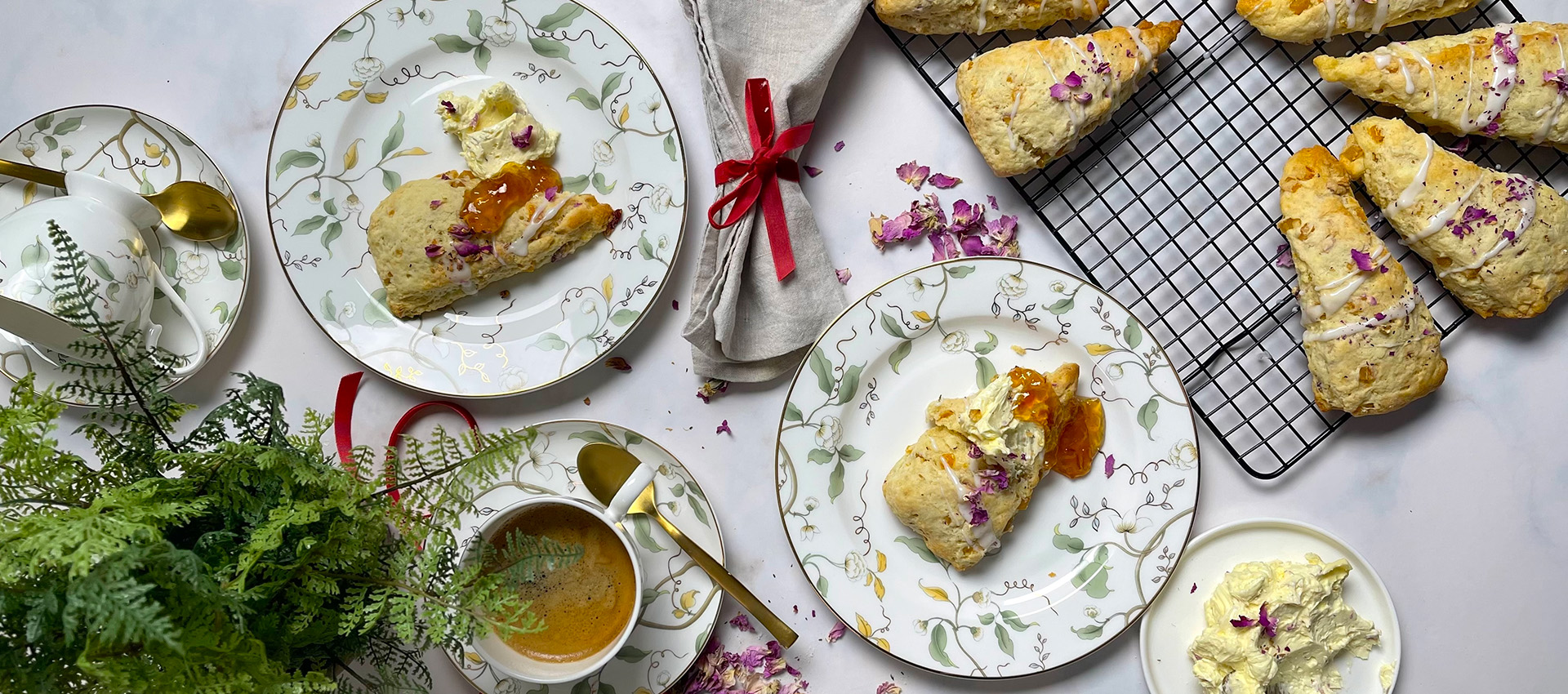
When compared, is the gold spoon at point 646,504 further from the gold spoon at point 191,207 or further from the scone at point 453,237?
the gold spoon at point 191,207

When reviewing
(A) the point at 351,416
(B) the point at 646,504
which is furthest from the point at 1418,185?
(A) the point at 351,416

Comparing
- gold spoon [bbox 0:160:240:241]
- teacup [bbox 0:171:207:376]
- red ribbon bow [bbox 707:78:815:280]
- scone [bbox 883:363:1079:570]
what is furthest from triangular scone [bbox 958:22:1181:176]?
teacup [bbox 0:171:207:376]

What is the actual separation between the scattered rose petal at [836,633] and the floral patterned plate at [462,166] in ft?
3.38

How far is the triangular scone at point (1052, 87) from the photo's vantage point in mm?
2375

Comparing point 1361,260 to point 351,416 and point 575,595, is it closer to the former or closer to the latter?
point 575,595

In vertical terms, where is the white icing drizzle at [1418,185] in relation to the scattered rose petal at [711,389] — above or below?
below

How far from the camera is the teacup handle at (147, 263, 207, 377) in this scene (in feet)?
8.36

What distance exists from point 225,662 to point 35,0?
2.27 metres

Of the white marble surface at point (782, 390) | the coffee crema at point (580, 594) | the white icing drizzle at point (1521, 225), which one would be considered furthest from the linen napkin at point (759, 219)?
the white icing drizzle at point (1521, 225)

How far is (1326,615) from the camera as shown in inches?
98.7

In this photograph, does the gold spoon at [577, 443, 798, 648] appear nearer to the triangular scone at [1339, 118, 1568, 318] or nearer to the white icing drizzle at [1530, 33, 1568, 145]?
the triangular scone at [1339, 118, 1568, 318]

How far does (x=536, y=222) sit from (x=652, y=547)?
94 cm

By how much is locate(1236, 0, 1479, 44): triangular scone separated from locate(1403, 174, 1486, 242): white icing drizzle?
1.47 feet

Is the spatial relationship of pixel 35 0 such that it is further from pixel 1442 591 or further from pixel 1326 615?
pixel 1442 591
